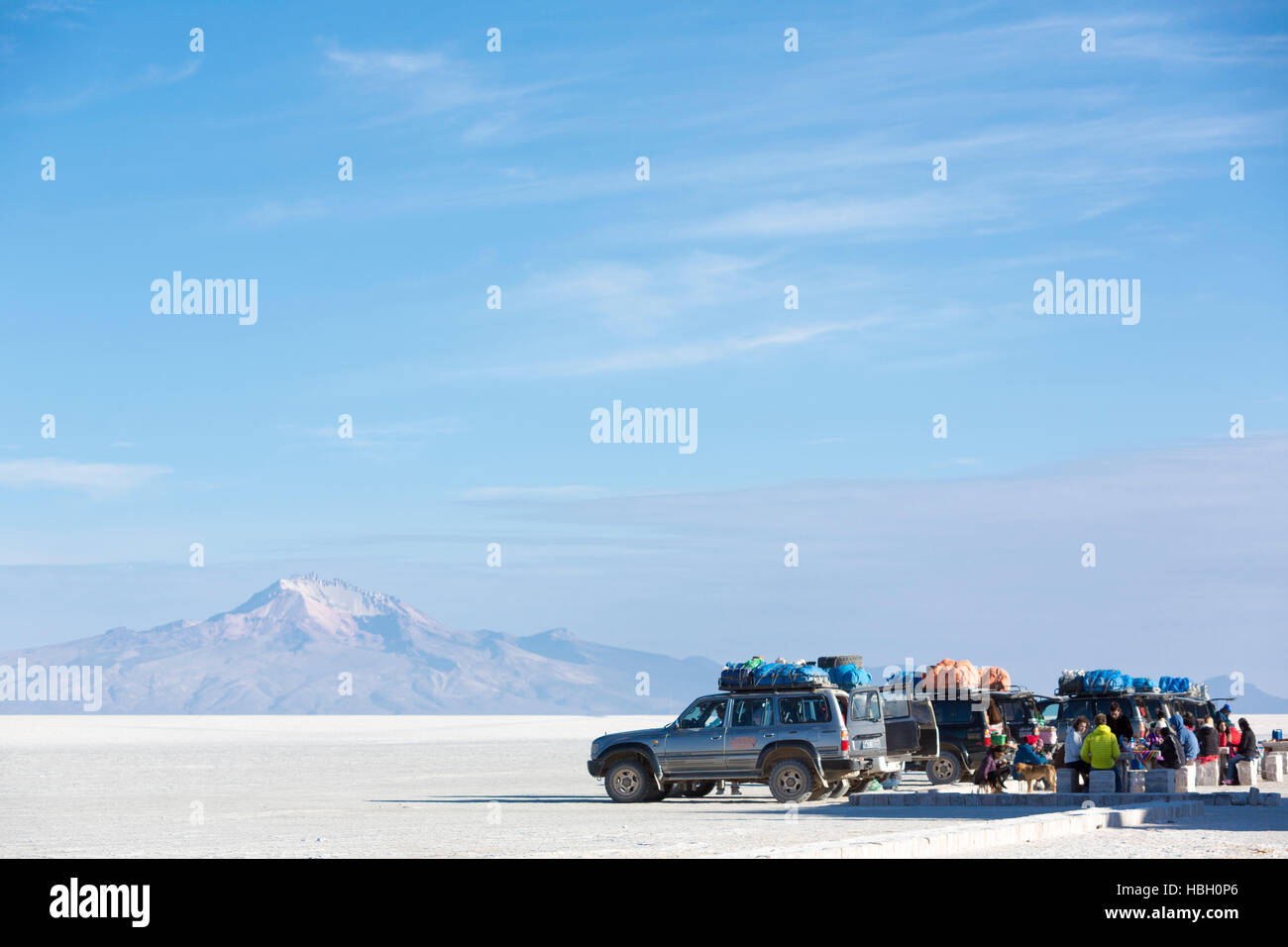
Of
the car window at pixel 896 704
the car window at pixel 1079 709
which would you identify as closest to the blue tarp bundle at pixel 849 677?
the car window at pixel 896 704

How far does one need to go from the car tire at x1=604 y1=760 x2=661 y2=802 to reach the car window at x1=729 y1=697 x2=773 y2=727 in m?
1.78

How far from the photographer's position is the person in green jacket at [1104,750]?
23.9 metres

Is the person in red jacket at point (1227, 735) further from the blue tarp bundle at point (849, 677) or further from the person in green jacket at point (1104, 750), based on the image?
the person in green jacket at point (1104, 750)

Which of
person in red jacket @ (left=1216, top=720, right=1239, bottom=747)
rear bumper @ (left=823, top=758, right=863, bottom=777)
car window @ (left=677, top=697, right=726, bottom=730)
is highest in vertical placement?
car window @ (left=677, top=697, right=726, bottom=730)

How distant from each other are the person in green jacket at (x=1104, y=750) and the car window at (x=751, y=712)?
16.8 ft

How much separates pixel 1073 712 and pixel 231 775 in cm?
2570

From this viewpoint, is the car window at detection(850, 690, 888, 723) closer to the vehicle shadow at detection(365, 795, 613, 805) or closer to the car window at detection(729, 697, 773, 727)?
the car window at detection(729, 697, 773, 727)

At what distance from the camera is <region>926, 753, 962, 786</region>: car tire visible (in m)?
30.4

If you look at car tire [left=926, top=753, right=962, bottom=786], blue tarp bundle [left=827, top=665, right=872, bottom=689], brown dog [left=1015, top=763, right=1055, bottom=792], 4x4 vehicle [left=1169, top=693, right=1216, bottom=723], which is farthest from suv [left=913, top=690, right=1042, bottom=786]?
4x4 vehicle [left=1169, top=693, right=1216, bottom=723]
